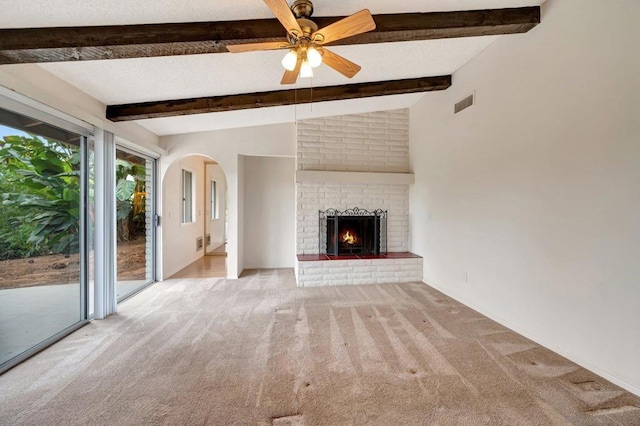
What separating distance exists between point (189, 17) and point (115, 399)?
9.12 feet

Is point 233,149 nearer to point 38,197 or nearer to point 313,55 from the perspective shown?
point 38,197

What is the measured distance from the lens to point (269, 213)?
17.8 ft

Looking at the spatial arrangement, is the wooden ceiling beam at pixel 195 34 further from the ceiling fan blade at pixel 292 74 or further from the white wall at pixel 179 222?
the white wall at pixel 179 222

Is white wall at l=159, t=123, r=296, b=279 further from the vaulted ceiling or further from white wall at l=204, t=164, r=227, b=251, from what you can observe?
white wall at l=204, t=164, r=227, b=251

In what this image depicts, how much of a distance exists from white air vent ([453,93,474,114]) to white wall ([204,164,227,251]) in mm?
5713

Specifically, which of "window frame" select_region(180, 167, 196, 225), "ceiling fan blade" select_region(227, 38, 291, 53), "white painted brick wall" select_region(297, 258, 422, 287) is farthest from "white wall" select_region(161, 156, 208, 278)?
"ceiling fan blade" select_region(227, 38, 291, 53)

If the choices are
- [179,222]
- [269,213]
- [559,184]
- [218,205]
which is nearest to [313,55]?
[559,184]

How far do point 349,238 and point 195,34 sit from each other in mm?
3606

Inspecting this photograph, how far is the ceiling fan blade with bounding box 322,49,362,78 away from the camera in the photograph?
218 centimetres

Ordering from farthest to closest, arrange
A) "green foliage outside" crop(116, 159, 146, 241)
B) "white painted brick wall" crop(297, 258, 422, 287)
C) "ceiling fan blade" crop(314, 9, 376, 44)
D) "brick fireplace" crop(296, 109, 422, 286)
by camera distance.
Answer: "brick fireplace" crop(296, 109, 422, 286)
"white painted brick wall" crop(297, 258, 422, 287)
"green foliage outside" crop(116, 159, 146, 241)
"ceiling fan blade" crop(314, 9, 376, 44)

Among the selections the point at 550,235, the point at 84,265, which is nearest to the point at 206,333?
the point at 84,265

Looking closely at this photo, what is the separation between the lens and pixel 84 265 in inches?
112

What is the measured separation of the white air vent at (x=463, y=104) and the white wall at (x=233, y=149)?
2684 millimetres

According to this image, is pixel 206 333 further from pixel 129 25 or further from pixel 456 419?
pixel 129 25
